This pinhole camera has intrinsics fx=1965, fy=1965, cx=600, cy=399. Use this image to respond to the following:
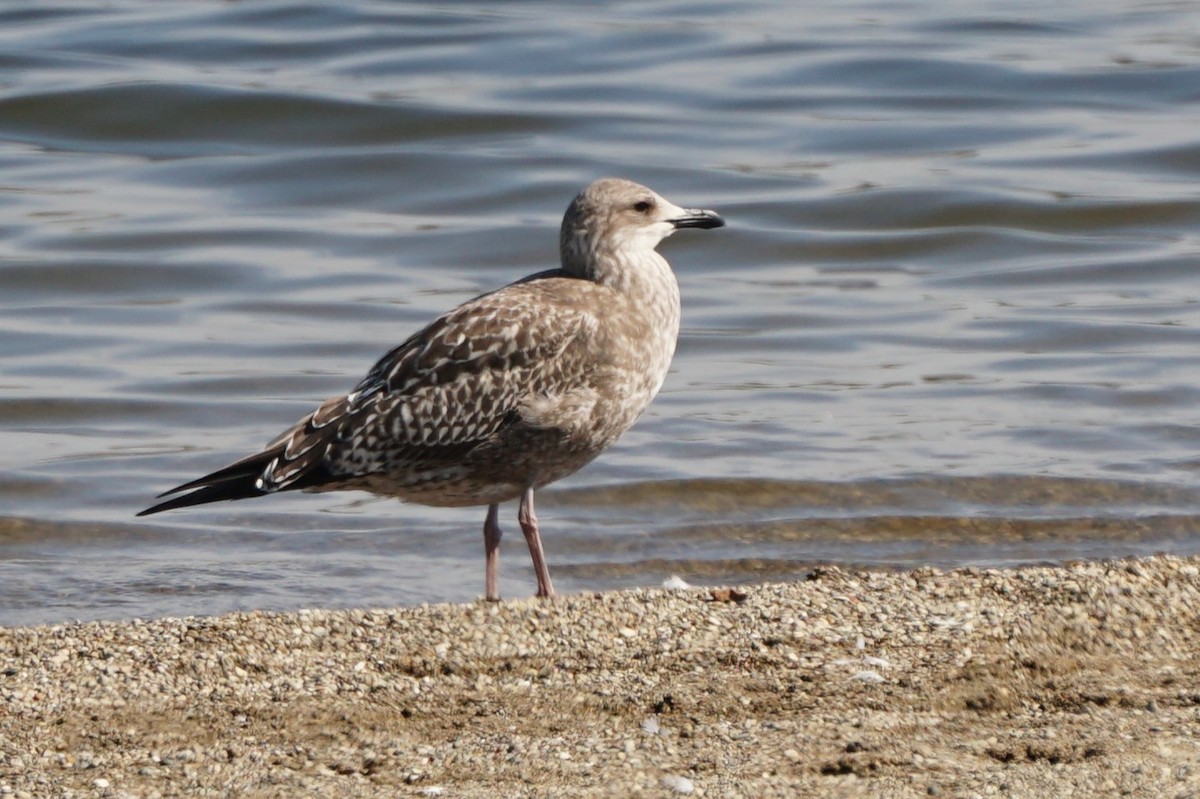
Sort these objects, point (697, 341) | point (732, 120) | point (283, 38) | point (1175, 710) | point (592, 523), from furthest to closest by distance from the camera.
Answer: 1. point (283, 38)
2. point (732, 120)
3. point (697, 341)
4. point (592, 523)
5. point (1175, 710)

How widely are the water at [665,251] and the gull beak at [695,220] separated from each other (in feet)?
5.12

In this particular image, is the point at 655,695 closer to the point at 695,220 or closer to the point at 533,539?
the point at 533,539

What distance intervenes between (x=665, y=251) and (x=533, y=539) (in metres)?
7.46

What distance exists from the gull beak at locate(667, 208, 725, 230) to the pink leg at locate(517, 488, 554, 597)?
1.21m

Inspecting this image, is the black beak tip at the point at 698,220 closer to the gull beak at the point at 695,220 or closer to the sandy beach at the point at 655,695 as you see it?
the gull beak at the point at 695,220

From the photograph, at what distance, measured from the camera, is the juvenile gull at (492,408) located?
6.98m

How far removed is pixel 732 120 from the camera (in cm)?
1709

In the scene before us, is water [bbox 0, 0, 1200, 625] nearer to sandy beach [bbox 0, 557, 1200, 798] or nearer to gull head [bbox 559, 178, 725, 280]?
gull head [bbox 559, 178, 725, 280]

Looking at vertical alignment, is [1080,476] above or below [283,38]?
below

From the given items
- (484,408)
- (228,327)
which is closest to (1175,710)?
(484,408)

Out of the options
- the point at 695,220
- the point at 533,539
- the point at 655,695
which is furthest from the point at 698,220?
the point at 655,695

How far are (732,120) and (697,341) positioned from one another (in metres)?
5.58

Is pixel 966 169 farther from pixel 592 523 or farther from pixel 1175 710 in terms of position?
pixel 1175 710

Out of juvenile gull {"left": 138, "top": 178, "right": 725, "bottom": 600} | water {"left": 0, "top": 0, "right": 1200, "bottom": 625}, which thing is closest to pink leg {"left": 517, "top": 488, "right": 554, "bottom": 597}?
juvenile gull {"left": 138, "top": 178, "right": 725, "bottom": 600}
